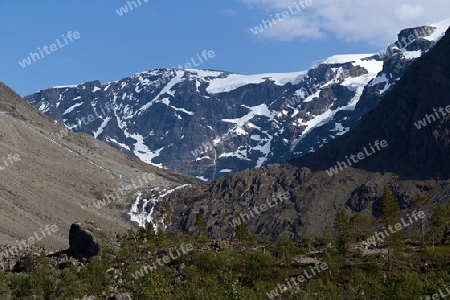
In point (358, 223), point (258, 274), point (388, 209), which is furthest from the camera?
point (358, 223)

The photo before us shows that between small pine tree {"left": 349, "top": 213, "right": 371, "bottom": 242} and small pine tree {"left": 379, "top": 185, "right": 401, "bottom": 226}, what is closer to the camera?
small pine tree {"left": 379, "top": 185, "right": 401, "bottom": 226}

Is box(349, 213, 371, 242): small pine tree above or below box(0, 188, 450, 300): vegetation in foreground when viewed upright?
below

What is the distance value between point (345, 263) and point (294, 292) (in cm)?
2837

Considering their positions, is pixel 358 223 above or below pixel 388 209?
below

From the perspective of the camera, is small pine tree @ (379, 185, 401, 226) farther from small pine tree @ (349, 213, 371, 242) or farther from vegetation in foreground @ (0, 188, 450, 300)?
small pine tree @ (349, 213, 371, 242)

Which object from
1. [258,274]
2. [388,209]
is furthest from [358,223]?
[258,274]

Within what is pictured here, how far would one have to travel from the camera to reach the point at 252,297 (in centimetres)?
7844

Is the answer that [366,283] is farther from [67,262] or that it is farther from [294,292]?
[67,262]

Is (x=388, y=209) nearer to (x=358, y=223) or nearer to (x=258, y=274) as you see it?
(x=358, y=223)

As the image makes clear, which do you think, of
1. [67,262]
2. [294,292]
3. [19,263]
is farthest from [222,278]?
[19,263]

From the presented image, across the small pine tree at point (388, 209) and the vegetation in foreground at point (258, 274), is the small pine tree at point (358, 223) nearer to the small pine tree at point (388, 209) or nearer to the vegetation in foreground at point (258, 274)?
the vegetation in foreground at point (258, 274)

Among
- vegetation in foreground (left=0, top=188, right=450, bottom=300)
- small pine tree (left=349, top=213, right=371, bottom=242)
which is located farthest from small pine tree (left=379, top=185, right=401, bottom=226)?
small pine tree (left=349, top=213, right=371, bottom=242)

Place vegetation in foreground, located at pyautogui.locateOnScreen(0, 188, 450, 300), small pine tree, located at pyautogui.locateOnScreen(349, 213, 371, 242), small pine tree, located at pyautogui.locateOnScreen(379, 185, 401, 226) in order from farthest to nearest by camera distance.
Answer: small pine tree, located at pyautogui.locateOnScreen(349, 213, 371, 242) → small pine tree, located at pyautogui.locateOnScreen(379, 185, 401, 226) → vegetation in foreground, located at pyautogui.locateOnScreen(0, 188, 450, 300)

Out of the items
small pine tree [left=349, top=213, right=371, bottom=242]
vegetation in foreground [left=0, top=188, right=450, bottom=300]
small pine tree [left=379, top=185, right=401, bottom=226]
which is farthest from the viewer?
small pine tree [left=349, top=213, right=371, bottom=242]
